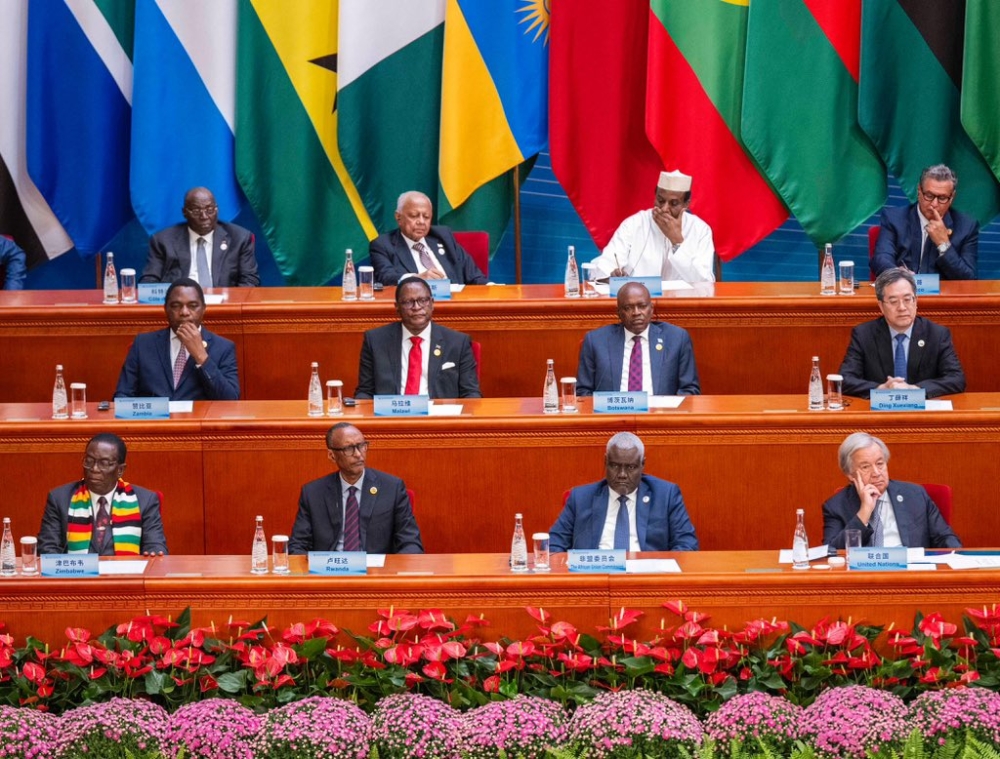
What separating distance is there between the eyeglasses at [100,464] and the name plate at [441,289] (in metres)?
1.94

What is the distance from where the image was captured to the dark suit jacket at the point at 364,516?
221 inches

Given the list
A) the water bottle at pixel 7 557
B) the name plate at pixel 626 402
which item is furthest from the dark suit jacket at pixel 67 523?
the name plate at pixel 626 402

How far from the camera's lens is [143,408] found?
19.9 ft

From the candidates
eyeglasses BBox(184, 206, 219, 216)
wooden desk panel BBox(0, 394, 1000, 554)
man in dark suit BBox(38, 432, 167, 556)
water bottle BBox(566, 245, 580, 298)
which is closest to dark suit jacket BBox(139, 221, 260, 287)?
eyeglasses BBox(184, 206, 219, 216)

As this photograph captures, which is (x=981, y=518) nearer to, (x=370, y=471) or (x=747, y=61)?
(x=370, y=471)

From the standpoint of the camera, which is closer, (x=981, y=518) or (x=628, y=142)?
(x=981, y=518)

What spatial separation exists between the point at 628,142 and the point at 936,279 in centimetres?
199

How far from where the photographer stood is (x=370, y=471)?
5.66 metres

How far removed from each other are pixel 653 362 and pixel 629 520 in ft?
3.91

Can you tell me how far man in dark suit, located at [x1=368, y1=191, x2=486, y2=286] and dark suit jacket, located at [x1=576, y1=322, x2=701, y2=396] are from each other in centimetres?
114

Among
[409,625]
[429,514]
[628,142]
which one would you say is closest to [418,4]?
[628,142]

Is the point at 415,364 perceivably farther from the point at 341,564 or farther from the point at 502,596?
the point at 502,596

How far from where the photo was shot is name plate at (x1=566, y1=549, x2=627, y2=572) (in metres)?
4.80

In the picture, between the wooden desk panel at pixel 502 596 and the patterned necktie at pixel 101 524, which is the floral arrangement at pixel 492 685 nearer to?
the wooden desk panel at pixel 502 596
